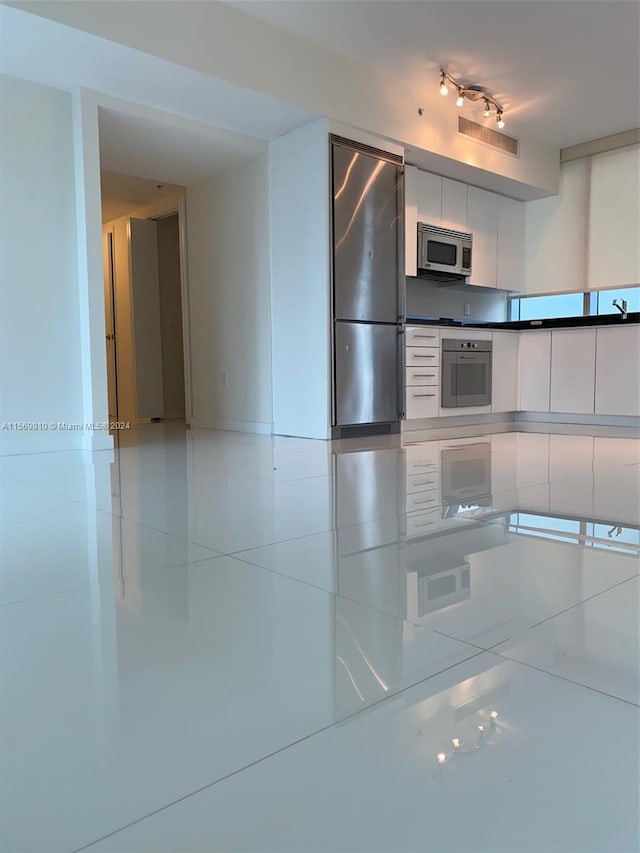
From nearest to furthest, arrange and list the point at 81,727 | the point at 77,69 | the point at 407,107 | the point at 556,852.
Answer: the point at 556,852 < the point at 81,727 < the point at 77,69 < the point at 407,107

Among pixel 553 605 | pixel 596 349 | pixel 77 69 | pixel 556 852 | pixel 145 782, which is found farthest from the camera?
pixel 596 349

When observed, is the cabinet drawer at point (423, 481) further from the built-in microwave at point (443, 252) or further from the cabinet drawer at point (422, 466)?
the built-in microwave at point (443, 252)

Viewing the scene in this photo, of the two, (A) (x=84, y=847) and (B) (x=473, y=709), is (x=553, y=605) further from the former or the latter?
(A) (x=84, y=847)

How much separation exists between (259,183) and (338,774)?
4.93 meters

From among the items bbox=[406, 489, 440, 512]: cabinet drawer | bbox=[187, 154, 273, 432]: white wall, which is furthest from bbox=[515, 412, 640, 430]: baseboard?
bbox=[406, 489, 440, 512]: cabinet drawer

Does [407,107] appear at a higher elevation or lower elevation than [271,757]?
higher

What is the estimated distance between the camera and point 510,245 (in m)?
6.44

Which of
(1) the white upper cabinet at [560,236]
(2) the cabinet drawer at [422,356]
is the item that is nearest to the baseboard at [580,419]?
(1) the white upper cabinet at [560,236]

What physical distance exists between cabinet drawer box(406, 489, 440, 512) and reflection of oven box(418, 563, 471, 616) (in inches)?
26.8

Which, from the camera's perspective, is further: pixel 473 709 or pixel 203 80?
pixel 203 80

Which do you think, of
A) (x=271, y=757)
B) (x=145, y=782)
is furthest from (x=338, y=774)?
(x=145, y=782)

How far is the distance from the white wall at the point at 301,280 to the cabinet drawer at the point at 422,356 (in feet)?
2.92

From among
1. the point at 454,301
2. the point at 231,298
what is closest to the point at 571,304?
the point at 454,301

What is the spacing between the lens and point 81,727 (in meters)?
0.80
